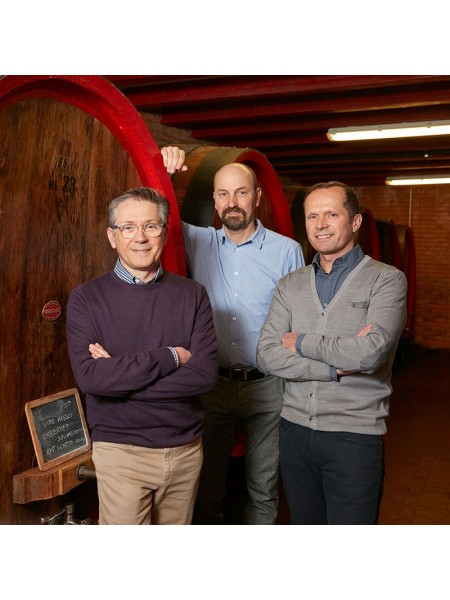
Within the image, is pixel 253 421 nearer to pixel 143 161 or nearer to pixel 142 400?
pixel 142 400

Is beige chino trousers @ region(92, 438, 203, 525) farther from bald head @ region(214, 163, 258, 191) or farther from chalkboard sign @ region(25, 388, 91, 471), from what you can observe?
bald head @ region(214, 163, 258, 191)

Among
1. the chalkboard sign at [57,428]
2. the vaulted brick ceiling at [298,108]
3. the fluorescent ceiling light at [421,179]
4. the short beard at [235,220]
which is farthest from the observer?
the fluorescent ceiling light at [421,179]

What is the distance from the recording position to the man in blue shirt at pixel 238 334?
2680mm

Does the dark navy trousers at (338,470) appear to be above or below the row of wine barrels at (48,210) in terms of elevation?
below

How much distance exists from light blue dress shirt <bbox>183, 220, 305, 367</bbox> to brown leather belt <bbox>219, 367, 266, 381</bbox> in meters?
0.03

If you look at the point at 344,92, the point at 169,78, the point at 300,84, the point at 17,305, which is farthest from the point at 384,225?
the point at 17,305

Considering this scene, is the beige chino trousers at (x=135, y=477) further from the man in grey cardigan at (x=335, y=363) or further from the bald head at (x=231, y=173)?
the bald head at (x=231, y=173)

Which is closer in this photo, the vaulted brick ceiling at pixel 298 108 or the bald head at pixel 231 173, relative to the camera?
the bald head at pixel 231 173

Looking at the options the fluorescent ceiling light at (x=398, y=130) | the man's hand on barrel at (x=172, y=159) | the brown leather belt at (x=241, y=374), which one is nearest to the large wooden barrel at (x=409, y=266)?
the fluorescent ceiling light at (x=398, y=130)

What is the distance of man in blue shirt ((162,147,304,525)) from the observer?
2.68 meters

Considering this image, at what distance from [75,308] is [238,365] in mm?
1010

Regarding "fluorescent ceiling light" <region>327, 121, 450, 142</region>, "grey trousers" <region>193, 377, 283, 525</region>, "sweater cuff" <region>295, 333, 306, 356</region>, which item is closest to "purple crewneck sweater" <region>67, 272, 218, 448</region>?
"sweater cuff" <region>295, 333, 306, 356</region>

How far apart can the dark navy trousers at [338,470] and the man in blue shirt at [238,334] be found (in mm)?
404

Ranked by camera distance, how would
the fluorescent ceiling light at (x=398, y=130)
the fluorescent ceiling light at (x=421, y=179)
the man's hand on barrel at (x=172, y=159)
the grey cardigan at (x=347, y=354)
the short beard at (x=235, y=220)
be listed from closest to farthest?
the grey cardigan at (x=347, y=354) < the man's hand on barrel at (x=172, y=159) < the short beard at (x=235, y=220) < the fluorescent ceiling light at (x=398, y=130) < the fluorescent ceiling light at (x=421, y=179)
